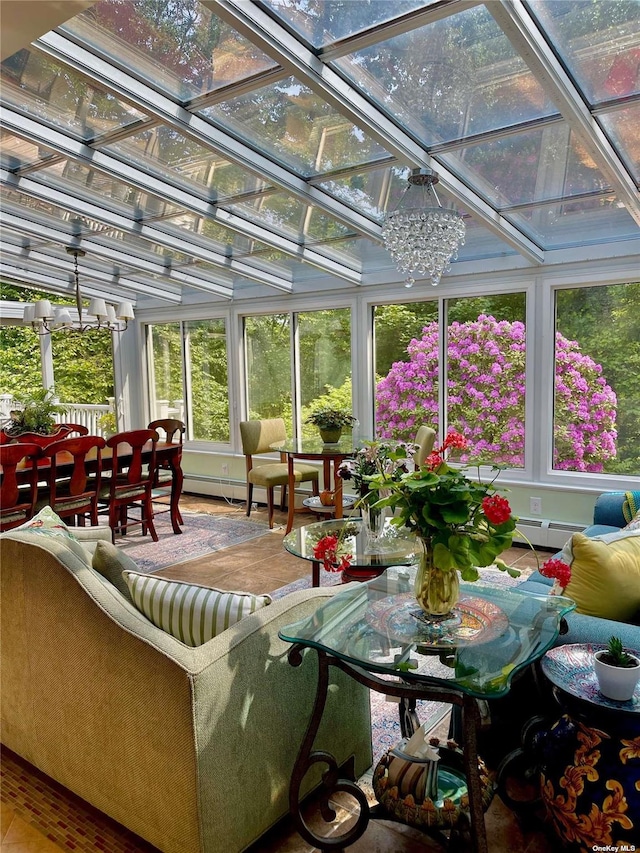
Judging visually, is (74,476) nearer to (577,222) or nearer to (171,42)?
(171,42)

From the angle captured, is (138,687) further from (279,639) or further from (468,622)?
A: (468,622)

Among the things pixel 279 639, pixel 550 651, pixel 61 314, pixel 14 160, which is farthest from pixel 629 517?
pixel 61 314

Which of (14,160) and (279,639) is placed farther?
(14,160)

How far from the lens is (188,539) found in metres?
5.21

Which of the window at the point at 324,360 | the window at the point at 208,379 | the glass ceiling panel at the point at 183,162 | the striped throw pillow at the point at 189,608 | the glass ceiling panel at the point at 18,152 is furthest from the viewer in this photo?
the window at the point at 208,379

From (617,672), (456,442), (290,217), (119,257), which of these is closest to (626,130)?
(456,442)

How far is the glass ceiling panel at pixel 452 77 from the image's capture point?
224 cm

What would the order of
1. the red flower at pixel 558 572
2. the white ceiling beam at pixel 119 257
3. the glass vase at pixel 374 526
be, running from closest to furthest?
→ the red flower at pixel 558 572, the glass vase at pixel 374 526, the white ceiling beam at pixel 119 257

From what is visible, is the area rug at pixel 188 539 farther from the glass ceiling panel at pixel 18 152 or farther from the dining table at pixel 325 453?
the glass ceiling panel at pixel 18 152

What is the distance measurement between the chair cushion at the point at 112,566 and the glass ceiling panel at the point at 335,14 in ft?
6.45

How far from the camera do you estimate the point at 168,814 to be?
155 cm

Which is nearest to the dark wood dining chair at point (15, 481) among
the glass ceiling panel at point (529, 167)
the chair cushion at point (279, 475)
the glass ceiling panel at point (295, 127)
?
the chair cushion at point (279, 475)

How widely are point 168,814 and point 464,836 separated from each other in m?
0.83

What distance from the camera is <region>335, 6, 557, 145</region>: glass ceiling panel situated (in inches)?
88.1
